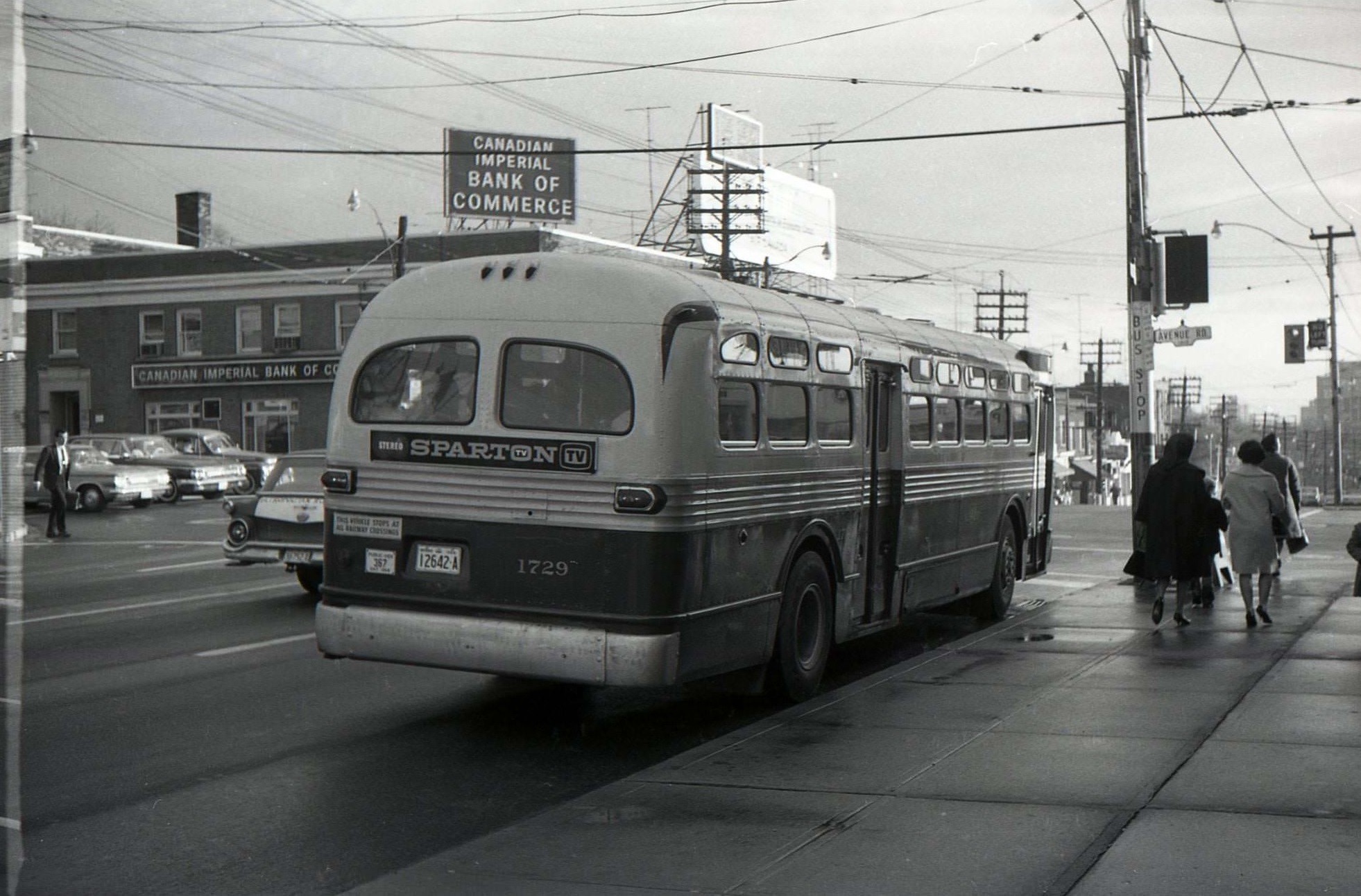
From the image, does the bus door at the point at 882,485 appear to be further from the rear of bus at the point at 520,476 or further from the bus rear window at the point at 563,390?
the bus rear window at the point at 563,390

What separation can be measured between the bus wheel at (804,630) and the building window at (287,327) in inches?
1740

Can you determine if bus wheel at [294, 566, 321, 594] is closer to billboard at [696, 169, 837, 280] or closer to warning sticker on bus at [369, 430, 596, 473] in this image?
warning sticker on bus at [369, 430, 596, 473]

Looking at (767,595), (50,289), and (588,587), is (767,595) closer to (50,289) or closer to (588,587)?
(588,587)

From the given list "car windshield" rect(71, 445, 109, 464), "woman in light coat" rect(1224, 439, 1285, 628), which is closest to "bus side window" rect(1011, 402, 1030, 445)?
"woman in light coat" rect(1224, 439, 1285, 628)

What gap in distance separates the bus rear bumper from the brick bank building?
134 ft

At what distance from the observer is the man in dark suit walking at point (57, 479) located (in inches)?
1001

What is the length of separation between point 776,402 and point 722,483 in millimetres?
1022

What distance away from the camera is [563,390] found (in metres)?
8.30

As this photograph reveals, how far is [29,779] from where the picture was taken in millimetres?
7438

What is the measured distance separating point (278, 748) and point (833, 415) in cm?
432

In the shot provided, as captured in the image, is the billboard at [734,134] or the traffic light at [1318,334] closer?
the traffic light at [1318,334]

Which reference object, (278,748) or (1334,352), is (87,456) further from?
(1334,352)

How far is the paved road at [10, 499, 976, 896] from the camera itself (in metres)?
6.11

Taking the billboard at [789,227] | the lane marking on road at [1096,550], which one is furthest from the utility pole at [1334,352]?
the lane marking on road at [1096,550]
